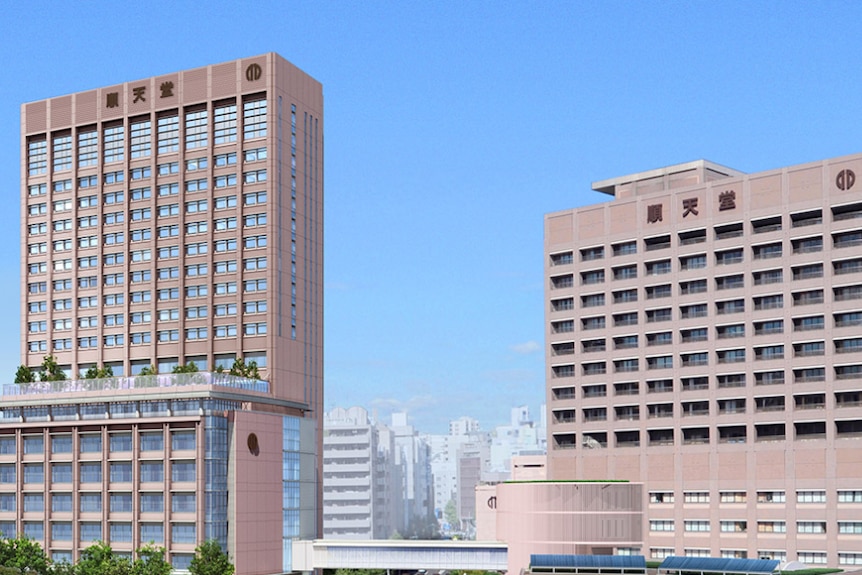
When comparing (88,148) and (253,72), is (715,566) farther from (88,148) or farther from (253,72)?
(88,148)

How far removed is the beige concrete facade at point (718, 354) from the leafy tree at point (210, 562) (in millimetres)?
56600

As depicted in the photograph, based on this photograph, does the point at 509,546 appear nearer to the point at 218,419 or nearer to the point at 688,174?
the point at 218,419

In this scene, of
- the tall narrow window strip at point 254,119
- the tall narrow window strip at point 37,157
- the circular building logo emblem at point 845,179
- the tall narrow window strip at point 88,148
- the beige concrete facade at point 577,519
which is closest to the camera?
the beige concrete facade at point 577,519

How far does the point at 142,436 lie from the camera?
120 meters

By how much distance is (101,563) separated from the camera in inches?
4523

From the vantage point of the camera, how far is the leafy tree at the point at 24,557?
118750mm

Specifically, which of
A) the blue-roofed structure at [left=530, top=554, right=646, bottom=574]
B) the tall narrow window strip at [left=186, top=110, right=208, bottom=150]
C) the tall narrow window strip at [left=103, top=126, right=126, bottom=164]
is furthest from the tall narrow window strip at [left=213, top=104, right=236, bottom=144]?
the blue-roofed structure at [left=530, top=554, right=646, bottom=574]

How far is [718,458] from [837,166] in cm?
3596


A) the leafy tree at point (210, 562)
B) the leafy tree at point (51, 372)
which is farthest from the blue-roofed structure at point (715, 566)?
the leafy tree at point (51, 372)

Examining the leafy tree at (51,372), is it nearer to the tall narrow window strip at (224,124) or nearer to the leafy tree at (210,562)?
the tall narrow window strip at (224,124)

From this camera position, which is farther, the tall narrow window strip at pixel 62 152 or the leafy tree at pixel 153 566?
the tall narrow window strip at pixel 62 152

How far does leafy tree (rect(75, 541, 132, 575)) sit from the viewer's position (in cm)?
11206

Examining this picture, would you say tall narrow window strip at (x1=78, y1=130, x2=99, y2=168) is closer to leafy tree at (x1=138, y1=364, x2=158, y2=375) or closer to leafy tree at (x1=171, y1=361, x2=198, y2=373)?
leafy tree at (x1=138, y1=364, x2=158, y2=375)

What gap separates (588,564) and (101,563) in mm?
45447
